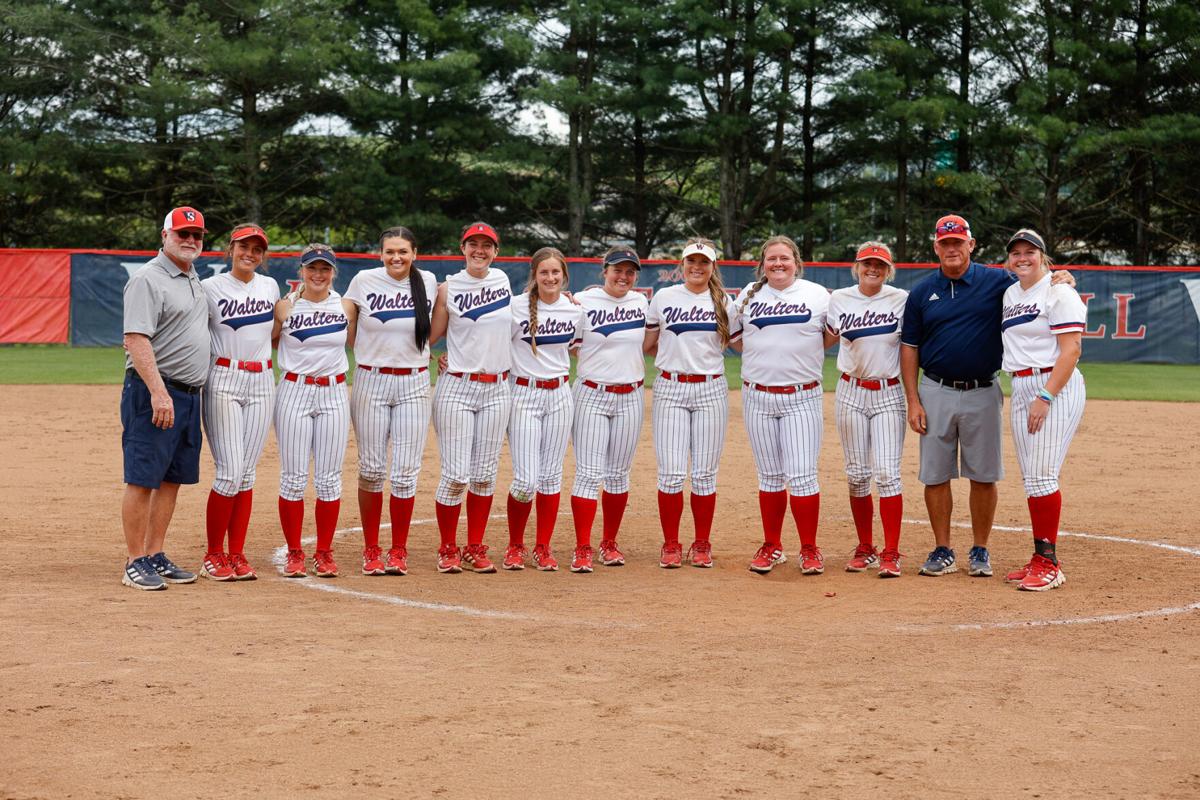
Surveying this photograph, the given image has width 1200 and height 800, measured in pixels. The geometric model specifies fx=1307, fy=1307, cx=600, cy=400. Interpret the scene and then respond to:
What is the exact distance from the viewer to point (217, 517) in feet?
22.1

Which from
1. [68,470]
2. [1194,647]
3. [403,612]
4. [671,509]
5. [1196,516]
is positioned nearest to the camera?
[1194,647]

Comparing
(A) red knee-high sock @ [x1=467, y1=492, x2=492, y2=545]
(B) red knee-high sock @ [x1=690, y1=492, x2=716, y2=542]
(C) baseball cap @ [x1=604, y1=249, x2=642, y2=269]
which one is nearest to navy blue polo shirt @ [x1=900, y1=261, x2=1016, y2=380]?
(B) red knee-high sock @ [x1=690, y1=492, x2=716, y2=542]

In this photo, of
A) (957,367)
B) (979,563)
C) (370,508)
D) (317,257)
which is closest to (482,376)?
(370,508)

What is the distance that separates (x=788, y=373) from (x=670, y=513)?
1.03 metres

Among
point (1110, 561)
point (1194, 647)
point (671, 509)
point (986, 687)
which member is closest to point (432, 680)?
point (986, 687)

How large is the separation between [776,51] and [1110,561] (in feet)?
86.7

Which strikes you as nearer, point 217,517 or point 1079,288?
point 217,517

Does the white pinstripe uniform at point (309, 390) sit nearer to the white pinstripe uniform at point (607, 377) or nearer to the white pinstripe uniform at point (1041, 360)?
the white pinstripe uniform at point (607, 377)

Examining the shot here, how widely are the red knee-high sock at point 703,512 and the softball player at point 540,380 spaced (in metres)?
0.81

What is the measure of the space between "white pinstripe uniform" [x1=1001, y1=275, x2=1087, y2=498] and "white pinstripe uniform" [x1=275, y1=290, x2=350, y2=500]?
11.4 feet

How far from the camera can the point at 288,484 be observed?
676 cm

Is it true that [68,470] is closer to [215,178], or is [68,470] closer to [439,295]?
[439,295]

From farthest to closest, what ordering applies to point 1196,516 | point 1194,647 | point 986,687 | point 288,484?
point 1196,516 < point 288,484 < point 1194,647 < point 986,687

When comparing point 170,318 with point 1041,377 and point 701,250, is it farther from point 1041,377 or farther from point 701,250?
point 1041,377
